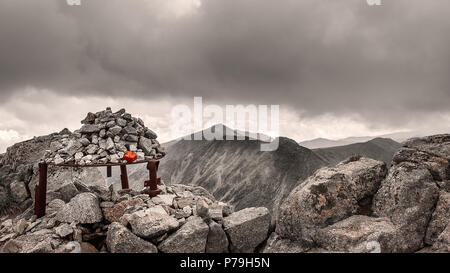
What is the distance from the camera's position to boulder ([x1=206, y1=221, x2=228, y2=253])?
29.3 ft

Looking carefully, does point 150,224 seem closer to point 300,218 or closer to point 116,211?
point 116,211

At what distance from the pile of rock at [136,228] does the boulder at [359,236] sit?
3.32 meters

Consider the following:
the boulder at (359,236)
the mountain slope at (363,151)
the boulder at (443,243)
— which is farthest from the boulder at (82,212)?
the mountain slope at (363,151)

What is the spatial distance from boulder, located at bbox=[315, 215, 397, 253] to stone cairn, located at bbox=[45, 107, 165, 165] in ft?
25.7

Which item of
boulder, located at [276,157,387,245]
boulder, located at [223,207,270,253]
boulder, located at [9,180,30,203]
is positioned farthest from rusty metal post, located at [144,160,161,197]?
boulder, located at [9,180,30,203]

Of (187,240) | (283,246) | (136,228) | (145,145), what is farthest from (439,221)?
(145,145)

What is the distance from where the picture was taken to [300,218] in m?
6.80

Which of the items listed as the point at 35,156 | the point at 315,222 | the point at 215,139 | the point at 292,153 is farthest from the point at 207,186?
the point at 315,222

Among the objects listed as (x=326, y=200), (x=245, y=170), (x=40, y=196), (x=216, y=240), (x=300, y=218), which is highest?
(x=326, y=200)

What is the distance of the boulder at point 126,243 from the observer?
7848mm

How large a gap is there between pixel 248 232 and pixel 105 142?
22.6 feet

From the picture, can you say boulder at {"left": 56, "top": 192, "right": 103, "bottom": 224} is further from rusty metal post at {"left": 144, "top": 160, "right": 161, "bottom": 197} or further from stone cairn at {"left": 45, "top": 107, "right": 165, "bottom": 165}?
rusty metal post at {"left": 144, "top": 160, "right": 161, "bottom": 197}
